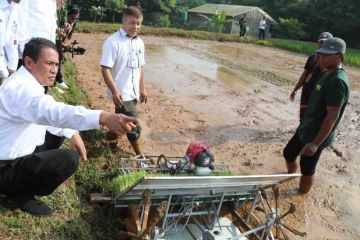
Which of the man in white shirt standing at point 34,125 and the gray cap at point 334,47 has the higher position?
the gray cap at point 334,47

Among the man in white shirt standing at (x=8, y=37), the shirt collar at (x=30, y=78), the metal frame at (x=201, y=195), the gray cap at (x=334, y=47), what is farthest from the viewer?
the man in white shirt standing at (x=8, y=37)

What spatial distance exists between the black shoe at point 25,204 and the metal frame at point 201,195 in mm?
663

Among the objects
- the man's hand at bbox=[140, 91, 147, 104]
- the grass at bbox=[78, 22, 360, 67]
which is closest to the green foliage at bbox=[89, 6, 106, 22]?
the grass at bbox=[78, 22, 360, 67]

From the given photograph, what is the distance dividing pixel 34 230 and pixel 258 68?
43.7 feet

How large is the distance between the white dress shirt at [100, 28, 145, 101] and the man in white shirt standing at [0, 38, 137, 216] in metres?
1.64

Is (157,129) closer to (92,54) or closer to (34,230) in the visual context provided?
(34,230)

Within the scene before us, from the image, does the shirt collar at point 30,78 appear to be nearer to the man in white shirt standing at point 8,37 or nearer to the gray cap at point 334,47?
the man in white shirt standing at point 8,37

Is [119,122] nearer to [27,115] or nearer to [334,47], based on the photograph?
[27,115]

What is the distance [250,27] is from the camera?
3856 cm

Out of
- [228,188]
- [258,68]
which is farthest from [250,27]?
[228,188]

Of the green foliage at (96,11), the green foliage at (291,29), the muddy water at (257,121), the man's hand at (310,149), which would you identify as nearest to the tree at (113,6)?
the green foliage at (96,11)

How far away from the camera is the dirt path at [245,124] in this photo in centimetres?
520

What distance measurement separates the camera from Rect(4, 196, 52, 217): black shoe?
3.29 meters

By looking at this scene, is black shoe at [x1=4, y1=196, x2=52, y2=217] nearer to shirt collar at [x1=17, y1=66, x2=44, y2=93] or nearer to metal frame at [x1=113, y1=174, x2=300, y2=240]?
metal frame at [x1=113, y1=174, x2=300, y2=240]
